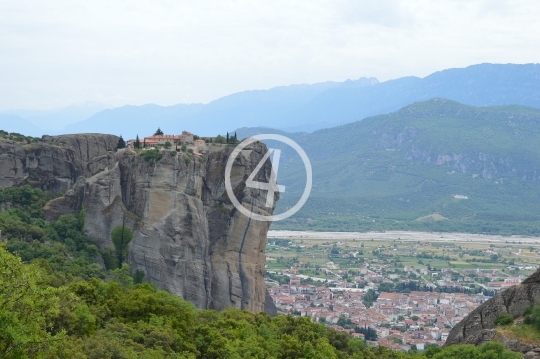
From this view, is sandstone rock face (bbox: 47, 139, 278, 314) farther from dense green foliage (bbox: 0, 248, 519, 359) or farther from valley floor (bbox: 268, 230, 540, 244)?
valley floor (bbox: 268, 230, 540, 244)

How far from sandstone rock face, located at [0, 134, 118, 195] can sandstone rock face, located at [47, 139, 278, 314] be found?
4.62ft

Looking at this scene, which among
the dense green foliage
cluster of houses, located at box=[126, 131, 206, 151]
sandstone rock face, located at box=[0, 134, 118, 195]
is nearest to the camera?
the dense green foliage

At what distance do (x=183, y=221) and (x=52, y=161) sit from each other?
872 centimetres

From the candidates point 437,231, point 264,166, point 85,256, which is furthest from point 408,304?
point 437,231

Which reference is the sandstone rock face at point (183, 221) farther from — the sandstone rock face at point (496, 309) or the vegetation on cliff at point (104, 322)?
the sandstone rock face at point (496, 309)

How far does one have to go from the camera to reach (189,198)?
4575cm

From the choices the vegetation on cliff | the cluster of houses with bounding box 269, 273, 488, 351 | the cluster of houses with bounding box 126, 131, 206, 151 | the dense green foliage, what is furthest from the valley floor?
the dense green foliage

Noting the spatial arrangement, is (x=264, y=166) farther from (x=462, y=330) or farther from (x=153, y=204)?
A: (x=462, y=330)

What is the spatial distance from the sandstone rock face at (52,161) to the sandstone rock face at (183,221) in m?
1.41

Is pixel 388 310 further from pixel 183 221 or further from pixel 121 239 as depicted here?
pixel 121 239

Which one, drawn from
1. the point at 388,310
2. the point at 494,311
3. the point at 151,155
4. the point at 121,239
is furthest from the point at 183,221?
the point at 388,310

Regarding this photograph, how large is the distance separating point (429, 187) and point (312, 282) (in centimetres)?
9455

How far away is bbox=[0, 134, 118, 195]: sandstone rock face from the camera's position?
157 ft

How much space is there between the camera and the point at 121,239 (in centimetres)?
4512
